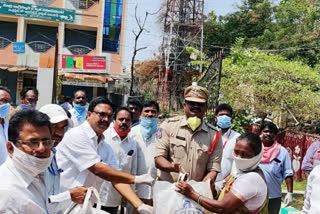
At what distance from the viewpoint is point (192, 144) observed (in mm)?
3566

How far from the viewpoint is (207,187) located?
2.89 meters

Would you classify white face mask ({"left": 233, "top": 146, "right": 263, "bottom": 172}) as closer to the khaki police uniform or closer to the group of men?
the group of men

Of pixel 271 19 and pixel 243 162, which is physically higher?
pixel 271 19

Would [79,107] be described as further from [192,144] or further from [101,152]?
[192,144]

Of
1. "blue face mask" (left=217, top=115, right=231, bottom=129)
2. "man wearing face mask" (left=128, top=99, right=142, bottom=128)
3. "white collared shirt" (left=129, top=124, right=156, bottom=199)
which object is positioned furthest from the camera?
"man wearing face mask" (left=128, top=99, right=142, bottom=128)

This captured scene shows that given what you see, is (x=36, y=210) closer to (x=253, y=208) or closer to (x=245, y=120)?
(x=253, y=208)

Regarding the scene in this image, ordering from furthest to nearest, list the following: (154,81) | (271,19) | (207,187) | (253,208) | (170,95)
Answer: (271,19) < (154,81) < (170,95) < (207,187) < (253,208)

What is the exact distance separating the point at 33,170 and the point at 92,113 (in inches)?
59.1

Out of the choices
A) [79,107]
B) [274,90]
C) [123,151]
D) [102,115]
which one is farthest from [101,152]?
[274,90]

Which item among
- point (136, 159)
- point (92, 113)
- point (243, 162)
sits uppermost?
point (92, 113)

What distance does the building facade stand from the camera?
2384 cm

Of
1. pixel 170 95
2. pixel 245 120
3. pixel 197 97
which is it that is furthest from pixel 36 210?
pixel 170 95

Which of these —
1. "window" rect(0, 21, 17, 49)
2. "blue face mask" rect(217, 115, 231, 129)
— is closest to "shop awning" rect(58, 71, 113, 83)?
"window" rect(0, 21, 17, 49)

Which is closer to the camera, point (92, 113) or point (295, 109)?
point (92, 113)
